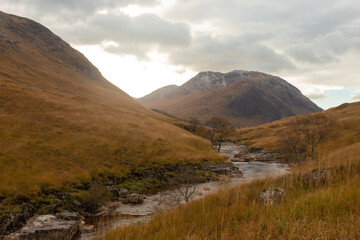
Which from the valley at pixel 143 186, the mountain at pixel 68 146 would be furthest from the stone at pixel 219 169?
the mountain at pixel 68 146

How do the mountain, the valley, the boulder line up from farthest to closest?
1. the boulder
2. the mountain
3. the valley

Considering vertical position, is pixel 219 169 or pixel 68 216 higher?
pixel 68 216

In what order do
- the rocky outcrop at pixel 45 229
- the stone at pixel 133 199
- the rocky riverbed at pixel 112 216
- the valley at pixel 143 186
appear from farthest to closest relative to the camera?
the stone at pixel 133 199
the rocky outcrop at pixel 45 229
the rocky riverbed at pixel 112 216
the valley at pixel 143 186

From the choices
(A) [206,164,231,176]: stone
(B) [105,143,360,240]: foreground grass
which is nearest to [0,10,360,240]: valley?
(B) [105,143,360,240]: foreground grass

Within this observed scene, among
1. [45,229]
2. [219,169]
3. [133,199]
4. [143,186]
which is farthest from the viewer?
[219,169]

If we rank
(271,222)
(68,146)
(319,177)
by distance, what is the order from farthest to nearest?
(68,146), (319,177), (271,222)

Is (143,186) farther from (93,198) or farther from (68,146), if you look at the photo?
(68,146)

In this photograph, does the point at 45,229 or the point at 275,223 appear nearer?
the point at 275,223

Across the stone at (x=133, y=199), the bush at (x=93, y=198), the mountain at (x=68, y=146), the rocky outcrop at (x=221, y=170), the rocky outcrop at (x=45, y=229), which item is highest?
the mountain at (x=68, y=146)

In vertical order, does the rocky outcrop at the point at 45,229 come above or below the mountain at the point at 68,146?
below

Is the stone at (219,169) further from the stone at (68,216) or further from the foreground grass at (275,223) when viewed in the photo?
the foreground grass at (275,223)

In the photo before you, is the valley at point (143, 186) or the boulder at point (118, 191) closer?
the valley at point (143, 186)

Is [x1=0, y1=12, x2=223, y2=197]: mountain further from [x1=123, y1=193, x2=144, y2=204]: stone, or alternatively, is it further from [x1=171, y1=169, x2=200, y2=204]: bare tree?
[x1=171, y1=169, x2=200, y2=204]: bare tree

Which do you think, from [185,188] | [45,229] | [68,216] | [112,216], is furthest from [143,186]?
[45,229]
